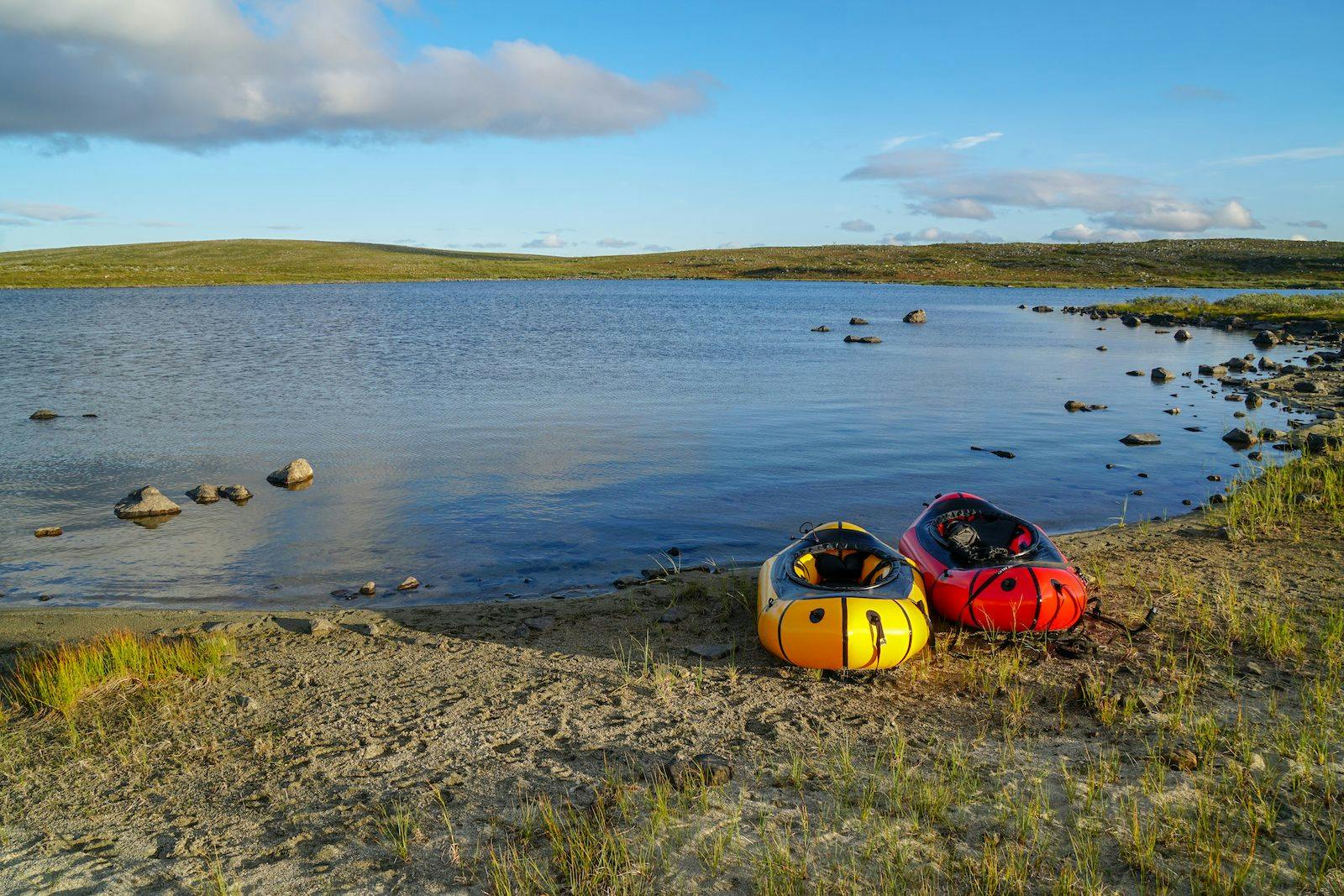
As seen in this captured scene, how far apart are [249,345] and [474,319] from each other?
22603mm

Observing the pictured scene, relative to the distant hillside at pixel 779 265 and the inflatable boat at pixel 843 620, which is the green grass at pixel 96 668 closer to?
the inflatable boat at pixel 843 620

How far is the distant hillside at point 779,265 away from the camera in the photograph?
12419cm

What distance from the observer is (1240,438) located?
23.2m

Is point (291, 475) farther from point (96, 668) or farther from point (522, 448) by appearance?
point (96, 668)

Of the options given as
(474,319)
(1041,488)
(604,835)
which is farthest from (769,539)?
(474,319)

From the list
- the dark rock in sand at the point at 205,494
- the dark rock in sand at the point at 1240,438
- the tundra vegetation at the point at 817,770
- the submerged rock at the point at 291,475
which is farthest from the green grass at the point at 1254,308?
the dark rock in sand at the point at 205,494

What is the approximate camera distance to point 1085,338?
183 feet

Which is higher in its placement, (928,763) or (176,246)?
(176,246)

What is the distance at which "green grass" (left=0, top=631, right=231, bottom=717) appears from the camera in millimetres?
8445

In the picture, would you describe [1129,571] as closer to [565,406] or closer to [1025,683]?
[1025,683]

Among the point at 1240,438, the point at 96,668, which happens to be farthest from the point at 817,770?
A: the point at 1240,438

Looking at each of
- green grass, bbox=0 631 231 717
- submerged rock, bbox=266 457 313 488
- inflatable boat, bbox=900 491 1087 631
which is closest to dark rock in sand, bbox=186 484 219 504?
submerged rock, bbox=266 457 313 488

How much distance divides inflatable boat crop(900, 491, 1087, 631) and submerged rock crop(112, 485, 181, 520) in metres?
13.4

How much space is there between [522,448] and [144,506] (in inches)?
349
